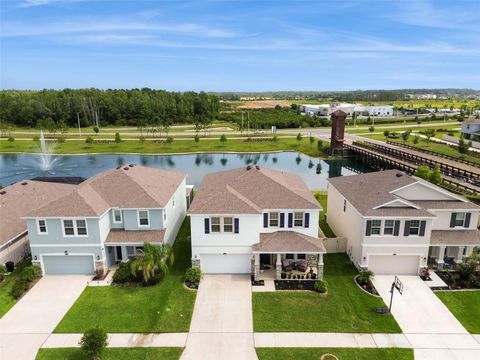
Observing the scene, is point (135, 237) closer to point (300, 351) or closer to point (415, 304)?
point (300, 351)

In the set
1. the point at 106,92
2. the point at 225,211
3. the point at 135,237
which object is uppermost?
the point at 106,92

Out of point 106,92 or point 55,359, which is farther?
point 106,92

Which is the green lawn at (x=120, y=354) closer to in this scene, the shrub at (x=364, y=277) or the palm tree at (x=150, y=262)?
the palm tree at (x=150, y=262)

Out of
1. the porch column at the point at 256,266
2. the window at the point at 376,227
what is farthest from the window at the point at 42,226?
the window at the point at 376,227

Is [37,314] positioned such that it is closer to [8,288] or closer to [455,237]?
[8,288]

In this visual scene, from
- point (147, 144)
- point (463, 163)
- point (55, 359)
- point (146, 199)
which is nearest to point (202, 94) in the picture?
point (147, 144)

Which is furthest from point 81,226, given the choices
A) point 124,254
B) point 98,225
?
point 124,254
